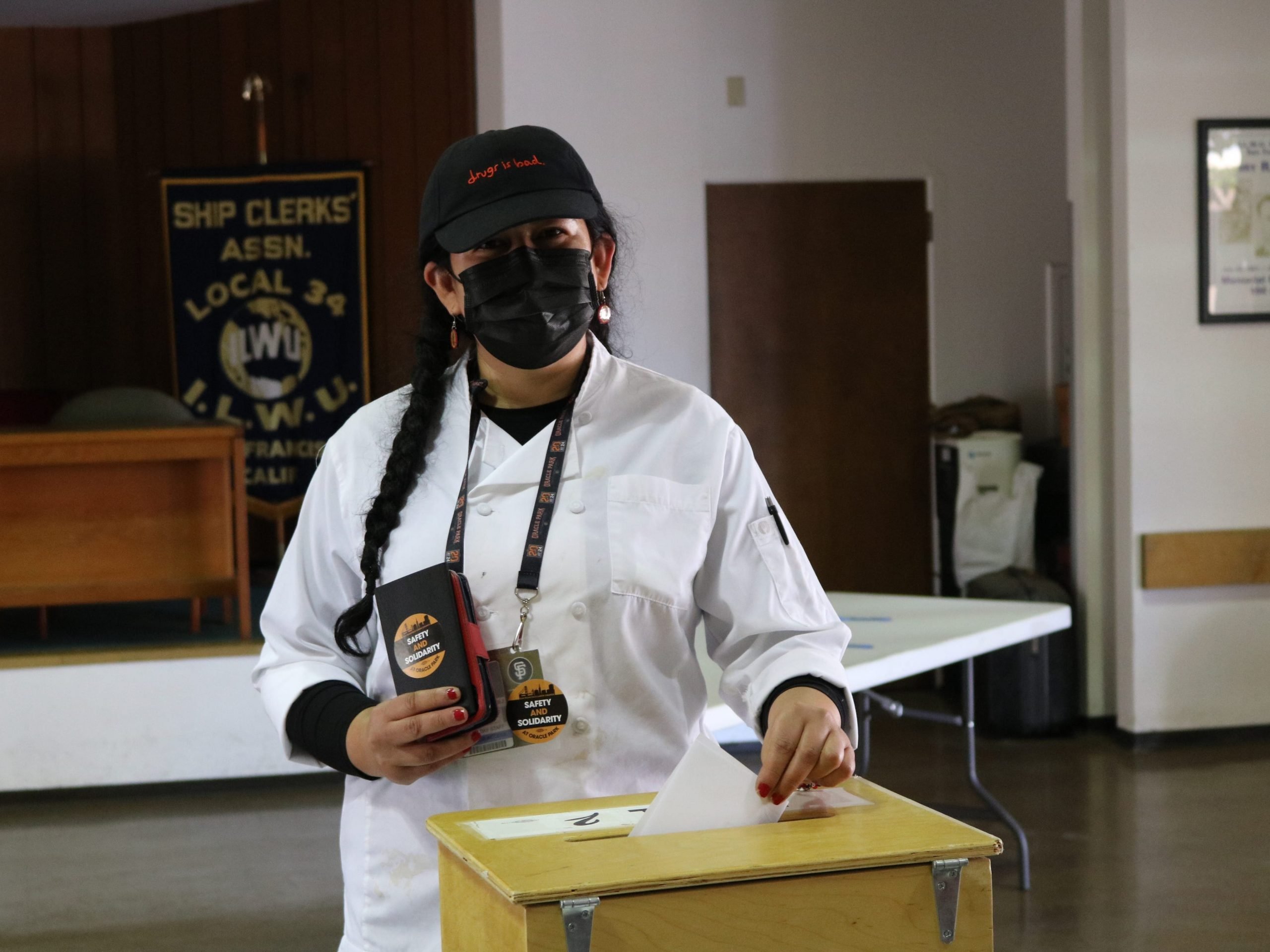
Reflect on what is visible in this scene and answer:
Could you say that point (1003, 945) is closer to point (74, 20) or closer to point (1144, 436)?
point (1144, 436)

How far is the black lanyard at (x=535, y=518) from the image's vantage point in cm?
135

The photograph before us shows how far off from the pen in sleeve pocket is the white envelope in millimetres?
336

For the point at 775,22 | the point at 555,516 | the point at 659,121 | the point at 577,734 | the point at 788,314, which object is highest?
the point at 775,22

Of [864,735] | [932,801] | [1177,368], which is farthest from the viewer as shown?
[1177,368]

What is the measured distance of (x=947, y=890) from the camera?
1.02 metres

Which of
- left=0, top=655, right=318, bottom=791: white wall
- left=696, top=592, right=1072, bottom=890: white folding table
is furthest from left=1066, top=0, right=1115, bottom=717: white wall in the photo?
left=0, top=655, right=318, bottom=791: white wall

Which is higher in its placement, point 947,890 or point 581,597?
point 581,597

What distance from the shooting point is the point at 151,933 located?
3482mm

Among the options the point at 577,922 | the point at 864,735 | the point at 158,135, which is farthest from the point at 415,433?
the point at 158,135

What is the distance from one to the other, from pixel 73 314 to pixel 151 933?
4559 mm

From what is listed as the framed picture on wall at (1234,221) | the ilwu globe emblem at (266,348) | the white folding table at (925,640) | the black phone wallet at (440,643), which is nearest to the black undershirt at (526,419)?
the black phone wallet at (440,643)

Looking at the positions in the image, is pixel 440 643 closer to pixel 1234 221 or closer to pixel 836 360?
pixel 1234 221

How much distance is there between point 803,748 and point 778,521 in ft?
0.99

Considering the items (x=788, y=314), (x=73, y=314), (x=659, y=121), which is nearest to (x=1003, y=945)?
(x=788, y=314)
